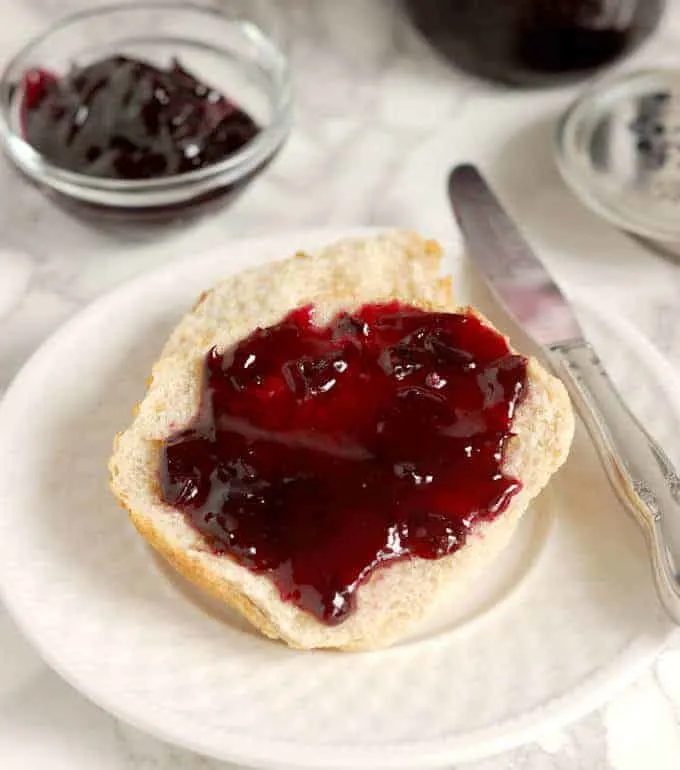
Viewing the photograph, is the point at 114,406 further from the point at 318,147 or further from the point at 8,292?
the point at 318,147

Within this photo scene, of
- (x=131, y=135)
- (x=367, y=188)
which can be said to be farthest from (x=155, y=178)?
(x=367, y=188)

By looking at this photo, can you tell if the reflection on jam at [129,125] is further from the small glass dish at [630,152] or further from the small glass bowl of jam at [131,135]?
the small glass dish at [630,152]

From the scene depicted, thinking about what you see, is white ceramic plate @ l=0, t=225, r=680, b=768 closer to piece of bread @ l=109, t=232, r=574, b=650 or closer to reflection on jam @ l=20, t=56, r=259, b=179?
piece of bread @ l=109, t=232, r=574, b=650

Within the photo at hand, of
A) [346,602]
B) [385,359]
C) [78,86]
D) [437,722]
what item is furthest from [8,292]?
[437,722]

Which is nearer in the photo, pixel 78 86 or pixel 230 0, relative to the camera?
pixel 78 86

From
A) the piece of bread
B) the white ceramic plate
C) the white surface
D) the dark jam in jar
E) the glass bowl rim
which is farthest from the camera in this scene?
the dark jam in jar

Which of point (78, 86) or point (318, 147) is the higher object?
point (78, 86)

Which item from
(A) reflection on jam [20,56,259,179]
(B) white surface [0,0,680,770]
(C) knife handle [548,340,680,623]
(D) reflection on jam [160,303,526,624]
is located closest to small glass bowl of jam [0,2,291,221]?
(A) reflection on jam [20,56,259,179]
